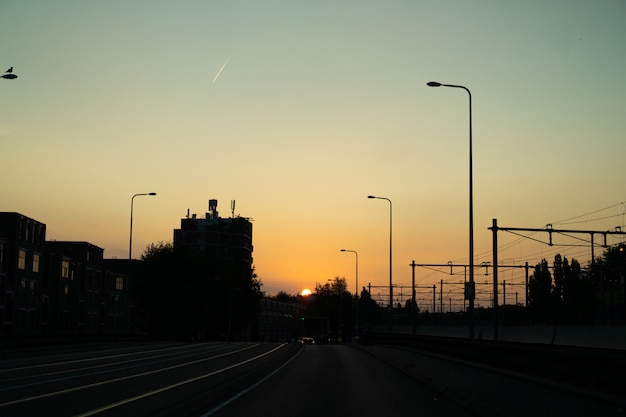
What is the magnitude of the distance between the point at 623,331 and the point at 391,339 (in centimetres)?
3542

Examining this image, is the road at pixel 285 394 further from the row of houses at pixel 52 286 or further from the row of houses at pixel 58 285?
the row of houses at pixel 52 286

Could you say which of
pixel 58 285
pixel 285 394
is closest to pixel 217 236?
pixel 58 285

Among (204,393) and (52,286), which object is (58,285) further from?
(204,393)

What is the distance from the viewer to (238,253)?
543 ft

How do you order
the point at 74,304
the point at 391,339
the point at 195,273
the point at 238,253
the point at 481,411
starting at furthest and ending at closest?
the point at 238,253, the point at 195,273, the point at 74,304, the point at 391,339, the point at 481,411

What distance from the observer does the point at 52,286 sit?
8788cm

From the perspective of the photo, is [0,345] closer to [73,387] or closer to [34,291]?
[73,387]

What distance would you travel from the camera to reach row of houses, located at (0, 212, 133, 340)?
74.7 m

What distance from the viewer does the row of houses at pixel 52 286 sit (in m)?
74.7

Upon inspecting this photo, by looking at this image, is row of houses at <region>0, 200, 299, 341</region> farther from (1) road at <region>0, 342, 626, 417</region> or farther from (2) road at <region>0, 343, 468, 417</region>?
(1) road at <region>0, 342, 626, 417</region>

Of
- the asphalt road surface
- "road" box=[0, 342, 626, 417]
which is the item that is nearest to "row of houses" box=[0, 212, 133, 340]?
"road" box=[0, 342, 626, 417]

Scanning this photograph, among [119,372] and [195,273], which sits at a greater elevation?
[195,273]

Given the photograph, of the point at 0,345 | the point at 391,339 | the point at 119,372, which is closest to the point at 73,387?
the point at 119,372

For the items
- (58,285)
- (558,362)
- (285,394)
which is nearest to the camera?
(285,394)
